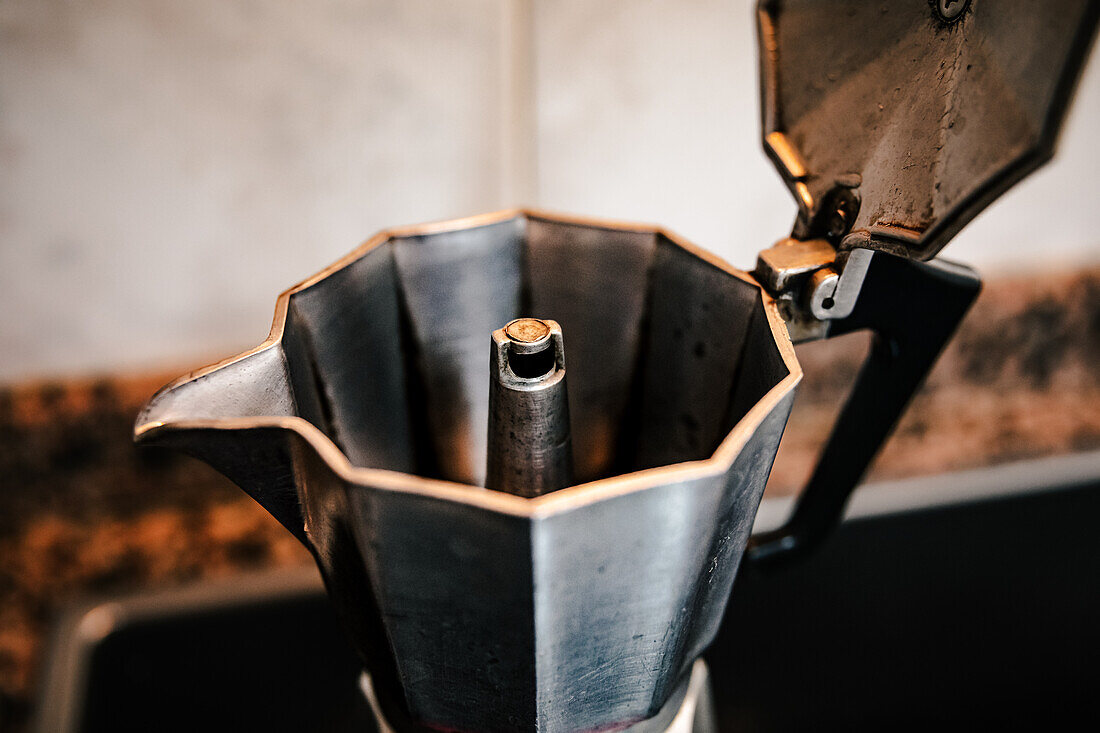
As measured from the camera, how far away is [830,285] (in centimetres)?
34

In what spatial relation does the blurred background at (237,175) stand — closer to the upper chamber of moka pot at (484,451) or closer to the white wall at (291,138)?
the white wall at (291,138)

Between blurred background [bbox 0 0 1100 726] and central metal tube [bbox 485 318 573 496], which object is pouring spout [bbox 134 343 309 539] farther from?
blurred background [bbox 0 0 1100 726]

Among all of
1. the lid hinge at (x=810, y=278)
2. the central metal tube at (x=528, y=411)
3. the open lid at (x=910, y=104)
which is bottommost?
the central metal tube at (x=528, y=411)

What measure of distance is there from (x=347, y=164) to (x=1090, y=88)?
24.7 inches

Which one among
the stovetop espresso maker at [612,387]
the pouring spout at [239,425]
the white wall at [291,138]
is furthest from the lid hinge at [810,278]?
the white wall at [291,138]

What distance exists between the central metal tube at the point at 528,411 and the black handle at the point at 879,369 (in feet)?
0.42

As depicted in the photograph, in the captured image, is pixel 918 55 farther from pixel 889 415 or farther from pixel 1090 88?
pixel 1090 88

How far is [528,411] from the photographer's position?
13.6 inches

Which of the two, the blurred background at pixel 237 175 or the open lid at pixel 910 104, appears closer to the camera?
the open lid at pixel 910 104

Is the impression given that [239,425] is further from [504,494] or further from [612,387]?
[612,387]

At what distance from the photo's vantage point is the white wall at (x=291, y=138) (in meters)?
0.54

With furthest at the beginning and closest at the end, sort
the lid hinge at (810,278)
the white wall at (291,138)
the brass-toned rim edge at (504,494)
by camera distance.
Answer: the white wall at (291,138) → the lid hinge at (810,278) → the brass-toned rim edge at (504,494)

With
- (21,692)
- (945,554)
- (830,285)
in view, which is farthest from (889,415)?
(21,692)

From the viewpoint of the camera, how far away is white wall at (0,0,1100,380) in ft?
→ 1.78
